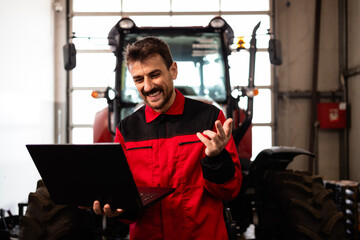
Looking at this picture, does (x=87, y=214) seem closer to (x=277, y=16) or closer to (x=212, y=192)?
(x=212, y=192)

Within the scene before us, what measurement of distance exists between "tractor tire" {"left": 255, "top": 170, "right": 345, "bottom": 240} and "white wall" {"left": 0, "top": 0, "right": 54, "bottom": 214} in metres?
3.60

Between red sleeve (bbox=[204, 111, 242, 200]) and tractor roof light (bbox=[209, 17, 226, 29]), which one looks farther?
tractor roof light (bbox=[209, 17, 226, 29])

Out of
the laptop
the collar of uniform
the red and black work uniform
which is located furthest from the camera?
the collar of uniform

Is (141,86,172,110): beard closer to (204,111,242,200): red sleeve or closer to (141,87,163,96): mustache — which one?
(141,87,163,96): mustache

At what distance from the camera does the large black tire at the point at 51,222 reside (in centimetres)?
240

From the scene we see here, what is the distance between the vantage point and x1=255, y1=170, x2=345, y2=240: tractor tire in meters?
2.37

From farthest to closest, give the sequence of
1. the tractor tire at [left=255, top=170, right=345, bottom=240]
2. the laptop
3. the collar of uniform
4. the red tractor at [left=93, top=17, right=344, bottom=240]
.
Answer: the red tractor at [left=93, top=17, right=344, bottom=240]
the tractor tire at [left=255, top=170, right=345, bottom=240]
the collar of uniform
the laptop

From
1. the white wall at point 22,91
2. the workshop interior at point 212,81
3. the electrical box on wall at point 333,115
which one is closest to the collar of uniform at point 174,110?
the workshop interior at point 212,81

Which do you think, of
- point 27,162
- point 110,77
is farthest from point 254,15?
point 27,162

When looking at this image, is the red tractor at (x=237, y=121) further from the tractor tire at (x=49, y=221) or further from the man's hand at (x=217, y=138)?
the man's hand at (x=217, y=138)

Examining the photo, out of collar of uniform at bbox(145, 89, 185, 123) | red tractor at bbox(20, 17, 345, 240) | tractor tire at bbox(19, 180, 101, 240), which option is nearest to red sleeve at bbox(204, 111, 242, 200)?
collar of uniform at bbox(145, 89, 185, 123)

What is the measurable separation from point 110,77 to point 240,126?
4.81 metres

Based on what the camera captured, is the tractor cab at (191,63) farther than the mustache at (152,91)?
Yes

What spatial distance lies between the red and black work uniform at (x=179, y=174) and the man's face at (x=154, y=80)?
106mm
